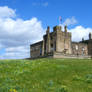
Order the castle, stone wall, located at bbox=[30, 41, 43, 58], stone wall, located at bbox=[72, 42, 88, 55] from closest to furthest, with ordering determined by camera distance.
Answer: the castle < stone wall, located at bbox=[72, 42, 88, 55] < stone wall, located at bbox=[30, 41, 43, 58]

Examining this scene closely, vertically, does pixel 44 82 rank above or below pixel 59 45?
below

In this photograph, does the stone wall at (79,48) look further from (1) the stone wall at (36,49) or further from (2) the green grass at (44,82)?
(2) the green grass at (44,82)

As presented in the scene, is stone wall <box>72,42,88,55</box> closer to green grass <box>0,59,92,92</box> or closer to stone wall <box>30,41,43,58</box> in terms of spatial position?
stone wall <box>30,41,43,58</box>

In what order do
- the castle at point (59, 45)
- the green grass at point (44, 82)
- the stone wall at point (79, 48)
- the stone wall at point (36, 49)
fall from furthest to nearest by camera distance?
the stone wall at point (36, 49)
the stone wall at point (79, 48)
the castle at point (59, 45)
the green grass at point (44, 82)

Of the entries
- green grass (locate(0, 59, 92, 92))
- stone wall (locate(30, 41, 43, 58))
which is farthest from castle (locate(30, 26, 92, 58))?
green grass (locate(0, 59, 92, 92))

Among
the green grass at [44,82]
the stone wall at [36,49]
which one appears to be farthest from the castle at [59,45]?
the green grass at [44,82]

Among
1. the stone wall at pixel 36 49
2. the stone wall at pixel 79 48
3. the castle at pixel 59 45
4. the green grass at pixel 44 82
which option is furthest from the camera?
the stone wall at pixel 36 49

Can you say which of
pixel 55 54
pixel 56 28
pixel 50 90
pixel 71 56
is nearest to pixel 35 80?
pixel 50 90

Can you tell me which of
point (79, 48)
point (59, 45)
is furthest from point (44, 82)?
point (79, 48)

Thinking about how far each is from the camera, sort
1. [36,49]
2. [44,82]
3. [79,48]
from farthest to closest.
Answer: [36,49] < [79,48] < [44,82]

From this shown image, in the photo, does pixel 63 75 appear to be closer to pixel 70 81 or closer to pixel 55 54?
pixel 70 81

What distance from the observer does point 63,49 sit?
5556 cm

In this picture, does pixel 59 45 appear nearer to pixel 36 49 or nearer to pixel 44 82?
pixel 36 49

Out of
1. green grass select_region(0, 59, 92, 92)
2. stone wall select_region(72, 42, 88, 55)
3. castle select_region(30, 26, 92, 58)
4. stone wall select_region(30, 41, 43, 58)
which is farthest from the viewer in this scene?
stone wall select_region(30, 41, 43, 58)
